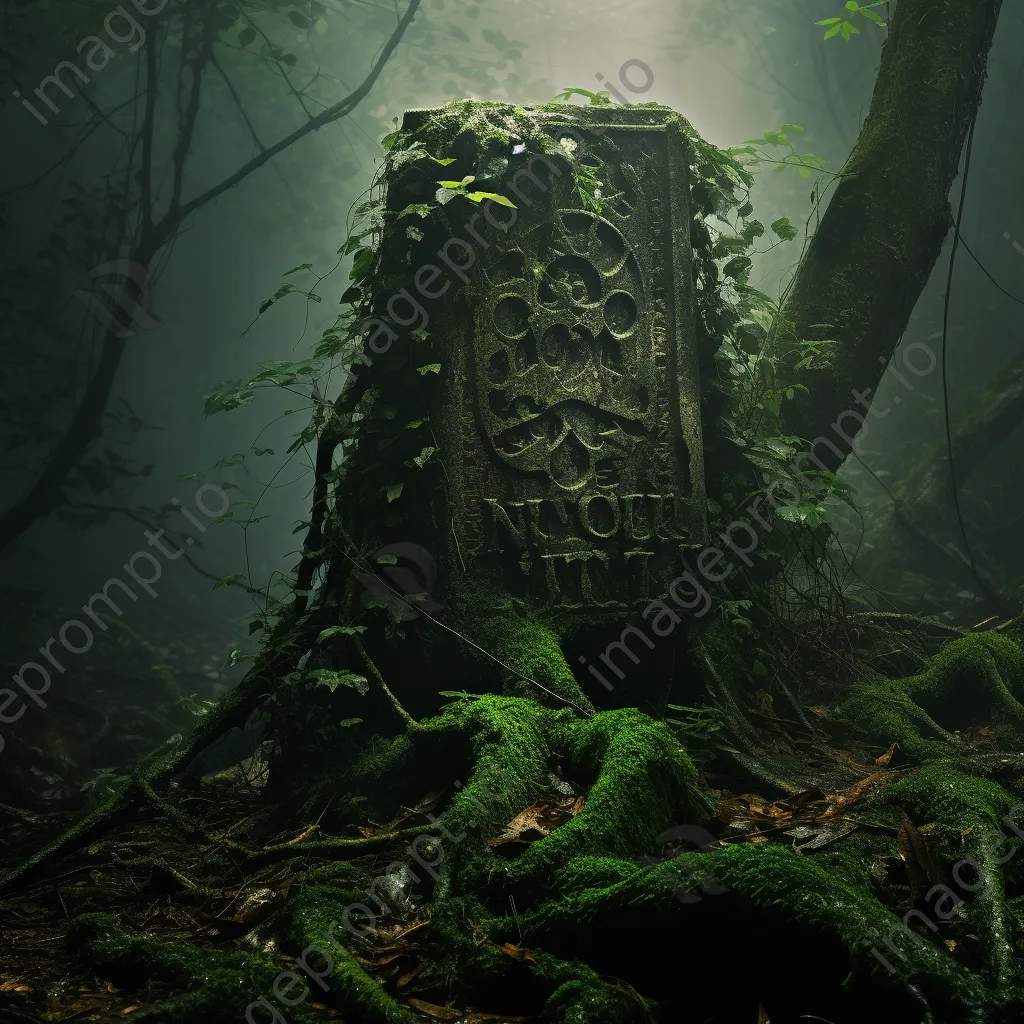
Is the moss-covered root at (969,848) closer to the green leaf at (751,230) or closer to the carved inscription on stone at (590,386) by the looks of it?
the carved inscription on stone at (590,386)

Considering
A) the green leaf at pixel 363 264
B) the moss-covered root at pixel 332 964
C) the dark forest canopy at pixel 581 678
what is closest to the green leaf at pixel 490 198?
the dark forest canopy at pixel 581 678

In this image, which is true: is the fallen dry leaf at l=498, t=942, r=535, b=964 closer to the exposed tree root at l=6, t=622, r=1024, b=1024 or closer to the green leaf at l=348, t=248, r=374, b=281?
the exposed tree root at l=6, t=622, r=1024, b=1024

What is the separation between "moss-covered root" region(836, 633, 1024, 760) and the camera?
3779mm

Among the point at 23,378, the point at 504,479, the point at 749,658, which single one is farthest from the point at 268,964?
the point at 23,378

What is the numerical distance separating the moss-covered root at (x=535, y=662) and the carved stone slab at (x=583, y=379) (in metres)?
0.14

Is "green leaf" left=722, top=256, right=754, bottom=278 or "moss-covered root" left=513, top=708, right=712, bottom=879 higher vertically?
"green leaf" left=722, top=256, right=754, bottom=278

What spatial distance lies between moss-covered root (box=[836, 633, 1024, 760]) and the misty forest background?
2.51m

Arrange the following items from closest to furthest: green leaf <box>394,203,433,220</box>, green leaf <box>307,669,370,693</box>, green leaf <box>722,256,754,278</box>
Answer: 1. green leaf <box>307,669,370,693</box>
2. green leaf <box>394,203,433,220</box>
3. green leaf <box>722,256,754,278</box>

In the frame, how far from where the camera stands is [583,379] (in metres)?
3.63

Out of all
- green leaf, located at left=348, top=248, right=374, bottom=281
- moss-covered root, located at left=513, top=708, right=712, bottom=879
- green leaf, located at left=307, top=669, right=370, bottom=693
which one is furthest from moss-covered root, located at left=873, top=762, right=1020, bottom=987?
green leaf, located at left=348, top=248, right=374, bottom=281

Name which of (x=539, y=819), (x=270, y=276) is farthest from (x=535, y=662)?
(x=270, y=276)

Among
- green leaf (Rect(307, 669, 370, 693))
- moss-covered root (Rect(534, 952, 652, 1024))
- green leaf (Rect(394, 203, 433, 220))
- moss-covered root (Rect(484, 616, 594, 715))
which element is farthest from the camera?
green leaf (Rect(394, 203, 433, 220))

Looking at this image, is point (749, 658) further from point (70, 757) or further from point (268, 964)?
point (70, 757)

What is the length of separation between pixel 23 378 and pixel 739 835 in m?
9.05
